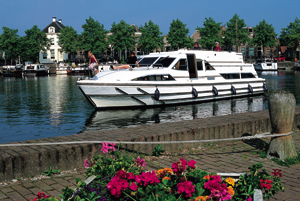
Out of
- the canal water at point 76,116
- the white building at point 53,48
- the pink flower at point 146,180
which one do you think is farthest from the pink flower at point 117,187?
the white building at point 53,48

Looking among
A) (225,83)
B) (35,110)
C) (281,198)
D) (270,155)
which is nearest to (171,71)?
(225,83)

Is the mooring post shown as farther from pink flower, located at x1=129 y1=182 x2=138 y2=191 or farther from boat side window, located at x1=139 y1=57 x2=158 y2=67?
boat side window, located at x1=139 y1=57 x2=158 y2=67

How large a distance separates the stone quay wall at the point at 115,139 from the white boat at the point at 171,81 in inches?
312

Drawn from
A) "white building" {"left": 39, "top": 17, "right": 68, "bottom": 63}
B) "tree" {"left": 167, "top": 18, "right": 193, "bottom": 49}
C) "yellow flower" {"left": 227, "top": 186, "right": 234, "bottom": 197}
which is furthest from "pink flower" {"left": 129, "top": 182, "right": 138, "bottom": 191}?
"white building" {"left": 39, "top": 17, "right": 68, "bottom": 63}

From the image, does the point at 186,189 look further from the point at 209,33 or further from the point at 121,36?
the point at 121,36

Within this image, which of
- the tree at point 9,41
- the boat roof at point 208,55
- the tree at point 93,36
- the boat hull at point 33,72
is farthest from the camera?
the tree at point 9,41

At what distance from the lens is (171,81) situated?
54.9 feet

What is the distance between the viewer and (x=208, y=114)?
15664 millimetres

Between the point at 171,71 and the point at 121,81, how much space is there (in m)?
2.81

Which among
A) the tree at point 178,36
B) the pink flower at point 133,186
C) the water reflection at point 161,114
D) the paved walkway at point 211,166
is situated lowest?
the water reflection at point 161,114

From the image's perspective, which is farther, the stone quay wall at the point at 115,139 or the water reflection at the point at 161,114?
the water reflection at the point at 161,114

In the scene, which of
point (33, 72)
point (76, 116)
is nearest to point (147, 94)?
point (76, 116)

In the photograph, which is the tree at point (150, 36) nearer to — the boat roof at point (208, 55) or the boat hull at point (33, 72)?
the boat hull at point (33, 72)

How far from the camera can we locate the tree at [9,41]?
83.2m
